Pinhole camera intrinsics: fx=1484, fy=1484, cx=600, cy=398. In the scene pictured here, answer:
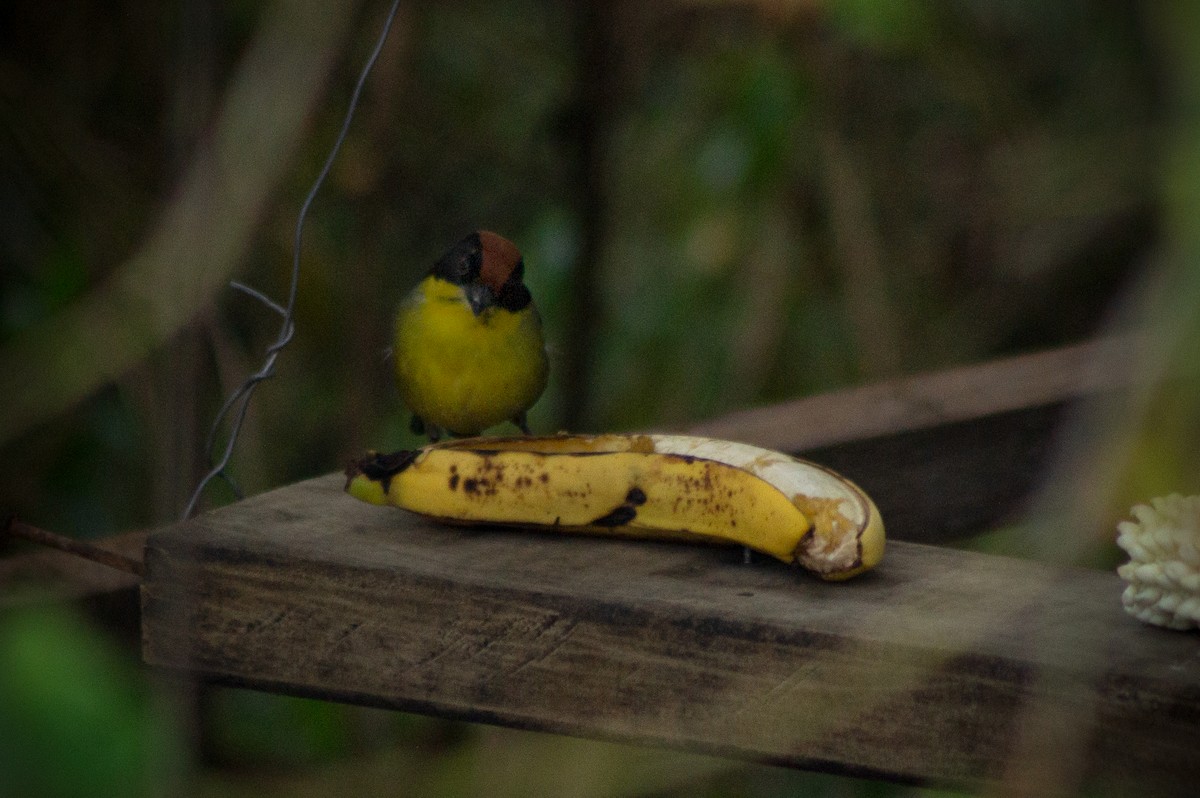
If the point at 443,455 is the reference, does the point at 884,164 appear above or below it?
above

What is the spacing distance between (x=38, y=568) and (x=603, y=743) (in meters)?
0.78

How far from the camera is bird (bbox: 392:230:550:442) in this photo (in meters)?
2.74

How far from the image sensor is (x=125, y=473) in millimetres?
3301

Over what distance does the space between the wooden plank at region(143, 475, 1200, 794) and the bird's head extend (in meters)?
0.98

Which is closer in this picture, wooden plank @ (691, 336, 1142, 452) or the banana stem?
the banana stem

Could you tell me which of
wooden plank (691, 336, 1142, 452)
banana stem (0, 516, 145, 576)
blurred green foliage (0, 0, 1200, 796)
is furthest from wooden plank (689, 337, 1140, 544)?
banana stem (0, 516, 145, 576)

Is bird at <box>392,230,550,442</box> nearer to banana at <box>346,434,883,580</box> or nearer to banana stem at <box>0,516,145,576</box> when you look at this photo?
banana at <box>346,434,883,580</box>

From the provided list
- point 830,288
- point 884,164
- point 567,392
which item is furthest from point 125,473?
point 884,164

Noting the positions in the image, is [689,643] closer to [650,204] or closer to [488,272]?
[488,272]

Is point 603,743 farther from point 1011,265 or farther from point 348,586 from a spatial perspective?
point 1011,265

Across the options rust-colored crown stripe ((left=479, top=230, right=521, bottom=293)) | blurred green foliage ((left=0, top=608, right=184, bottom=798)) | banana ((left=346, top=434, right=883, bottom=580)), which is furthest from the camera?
rust-colored crown stripe ((left=479, top=230, right=521, bottom=293))

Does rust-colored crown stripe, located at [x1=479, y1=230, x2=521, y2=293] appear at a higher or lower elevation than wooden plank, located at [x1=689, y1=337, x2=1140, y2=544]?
higher

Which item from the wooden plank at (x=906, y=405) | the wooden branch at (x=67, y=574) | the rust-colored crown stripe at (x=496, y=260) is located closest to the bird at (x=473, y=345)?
the rust-colored crown stripe at (x=496, y=260)

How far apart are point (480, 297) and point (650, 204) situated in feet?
4.94
